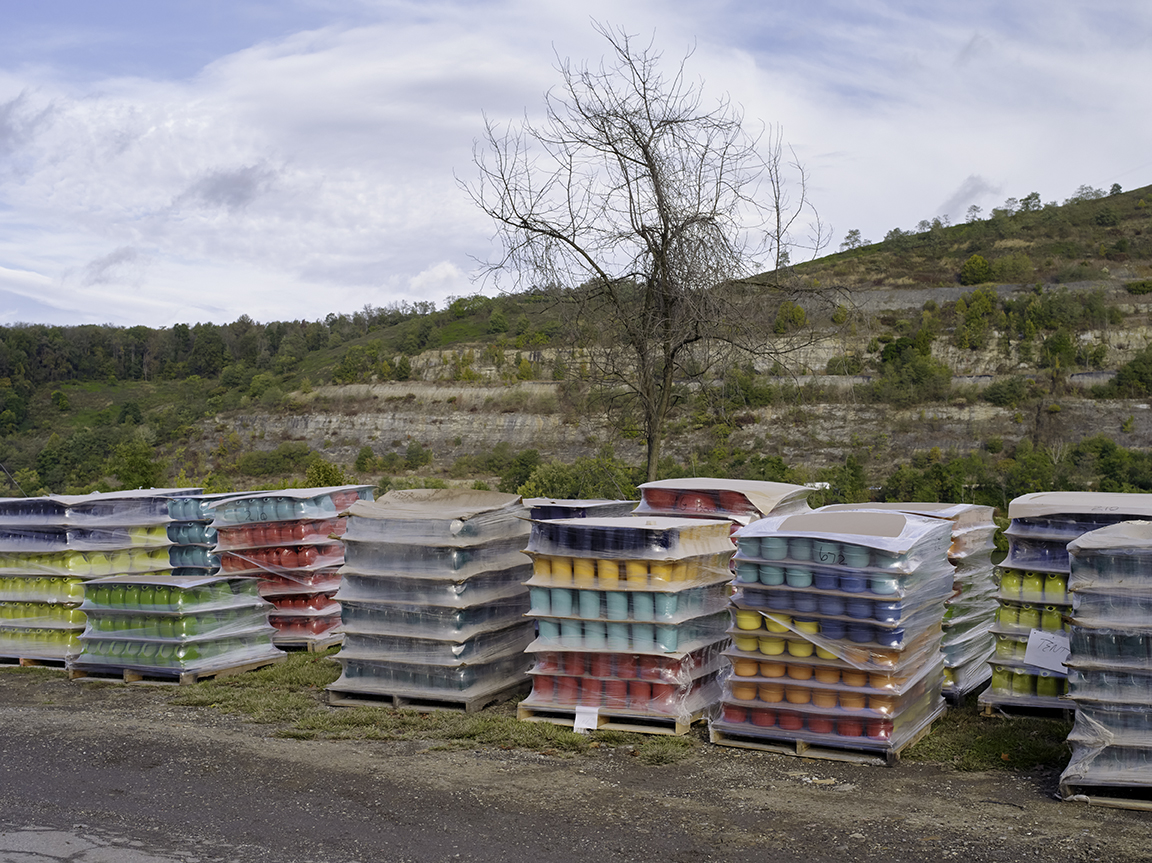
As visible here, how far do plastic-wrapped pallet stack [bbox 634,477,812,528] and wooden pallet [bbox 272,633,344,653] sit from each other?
388 centimetres

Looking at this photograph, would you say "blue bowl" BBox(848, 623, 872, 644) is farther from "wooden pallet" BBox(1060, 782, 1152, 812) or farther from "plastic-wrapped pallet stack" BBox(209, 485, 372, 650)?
"plastic-wrapped pallet stack" BBox(209, 485, 372, 650)

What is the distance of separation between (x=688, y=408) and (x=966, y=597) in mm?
14825

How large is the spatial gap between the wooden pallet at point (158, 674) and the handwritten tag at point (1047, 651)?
711 centimetres

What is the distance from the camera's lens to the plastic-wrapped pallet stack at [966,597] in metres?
7.77

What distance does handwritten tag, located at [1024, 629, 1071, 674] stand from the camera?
6.93 meters

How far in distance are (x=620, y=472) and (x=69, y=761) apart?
11.4 meters

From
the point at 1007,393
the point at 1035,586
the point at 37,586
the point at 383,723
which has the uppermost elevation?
the point at 1007,393

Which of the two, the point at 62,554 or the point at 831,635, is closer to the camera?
the point at 831,635

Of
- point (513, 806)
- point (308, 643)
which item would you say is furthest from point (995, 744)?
point (308, 643)

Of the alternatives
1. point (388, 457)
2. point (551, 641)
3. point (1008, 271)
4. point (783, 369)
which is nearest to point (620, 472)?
point (783, 369)

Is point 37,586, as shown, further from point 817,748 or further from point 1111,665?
point 1111,665

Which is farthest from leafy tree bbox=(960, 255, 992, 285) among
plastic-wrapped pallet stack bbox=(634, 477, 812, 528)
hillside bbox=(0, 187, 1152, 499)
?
plastic-wrapped pallet stack bbox=(634, 477, 812, 528)

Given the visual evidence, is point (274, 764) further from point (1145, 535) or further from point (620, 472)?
point (620, 472)

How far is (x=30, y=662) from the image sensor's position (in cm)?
1032
